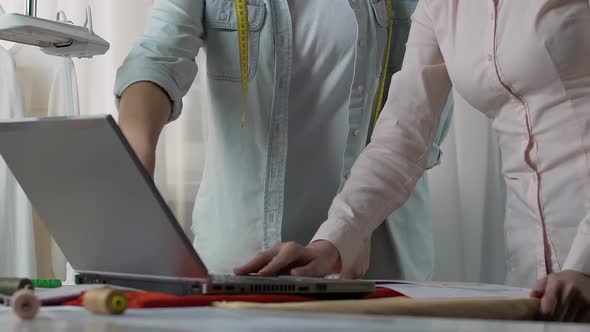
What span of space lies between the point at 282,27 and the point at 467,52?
0.39m

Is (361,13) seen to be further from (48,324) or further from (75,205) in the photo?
(48,324)

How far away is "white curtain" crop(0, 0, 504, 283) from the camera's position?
90.3 inches

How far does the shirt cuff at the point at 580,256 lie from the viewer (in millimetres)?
1022

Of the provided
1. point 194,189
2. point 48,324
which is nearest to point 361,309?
point 48,324

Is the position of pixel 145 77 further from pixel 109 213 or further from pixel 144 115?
pixel 109 213

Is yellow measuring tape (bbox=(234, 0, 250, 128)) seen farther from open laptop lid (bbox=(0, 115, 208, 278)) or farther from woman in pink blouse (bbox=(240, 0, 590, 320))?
open laptop lid (bbox=(0, 115, 208, 278))

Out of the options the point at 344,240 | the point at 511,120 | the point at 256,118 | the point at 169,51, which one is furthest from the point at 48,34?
the point at 511,120

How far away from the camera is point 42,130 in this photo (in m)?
0.81

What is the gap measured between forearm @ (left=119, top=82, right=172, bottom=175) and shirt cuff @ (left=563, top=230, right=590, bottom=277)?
0.63 meters

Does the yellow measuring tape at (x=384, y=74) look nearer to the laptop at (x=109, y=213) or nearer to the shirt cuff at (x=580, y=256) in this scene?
the shirt cuff at (x=580, y=256)

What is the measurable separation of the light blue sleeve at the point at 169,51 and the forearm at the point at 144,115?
0.02 m

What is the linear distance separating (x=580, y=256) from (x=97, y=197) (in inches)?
22.4

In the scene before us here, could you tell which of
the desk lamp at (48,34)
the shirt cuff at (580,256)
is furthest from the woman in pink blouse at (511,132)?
the desk lamp at (48,34)

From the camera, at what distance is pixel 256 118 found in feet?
5.25
